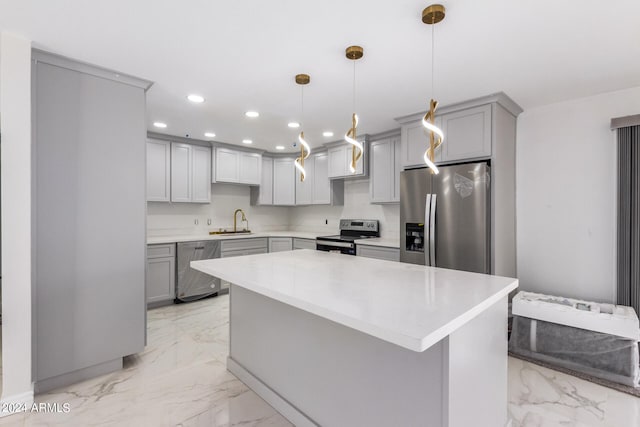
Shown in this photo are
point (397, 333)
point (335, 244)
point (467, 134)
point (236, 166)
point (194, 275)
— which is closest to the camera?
point (397, 333)

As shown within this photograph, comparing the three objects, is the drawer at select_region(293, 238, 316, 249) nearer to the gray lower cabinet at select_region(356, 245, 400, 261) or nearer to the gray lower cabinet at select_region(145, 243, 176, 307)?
the gray lower cabinet at select_region(356, 245, 400, 261)

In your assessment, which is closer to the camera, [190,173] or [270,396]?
[270,396]

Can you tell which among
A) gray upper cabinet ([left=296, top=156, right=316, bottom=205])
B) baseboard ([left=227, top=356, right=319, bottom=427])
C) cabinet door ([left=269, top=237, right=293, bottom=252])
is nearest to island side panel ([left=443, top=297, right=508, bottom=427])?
baseboard ([left=227, top=356, right=319, bottom=427])

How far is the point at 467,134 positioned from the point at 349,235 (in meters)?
2.45

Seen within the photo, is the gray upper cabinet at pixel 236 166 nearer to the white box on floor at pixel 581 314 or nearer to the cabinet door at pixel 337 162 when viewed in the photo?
the cabinet door at pixel 337 162

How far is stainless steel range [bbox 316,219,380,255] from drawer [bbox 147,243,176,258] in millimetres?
2009

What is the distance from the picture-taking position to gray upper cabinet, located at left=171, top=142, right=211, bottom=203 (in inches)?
177

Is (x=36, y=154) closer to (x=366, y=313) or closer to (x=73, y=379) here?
(x=73, y=379)

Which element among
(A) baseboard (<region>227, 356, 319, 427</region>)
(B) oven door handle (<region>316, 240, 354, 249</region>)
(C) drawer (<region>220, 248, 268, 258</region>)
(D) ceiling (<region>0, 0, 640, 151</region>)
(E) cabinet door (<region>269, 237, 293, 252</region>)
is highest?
(D) ceiling (<region>0, 0, 640, 151</region>)

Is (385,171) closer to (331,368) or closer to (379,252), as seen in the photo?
(379,252)

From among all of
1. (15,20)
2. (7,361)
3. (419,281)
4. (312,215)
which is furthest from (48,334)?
(312,215)

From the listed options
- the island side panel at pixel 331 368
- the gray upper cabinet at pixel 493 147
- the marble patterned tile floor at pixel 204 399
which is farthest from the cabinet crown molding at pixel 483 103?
the island side panel at pixel 331 368

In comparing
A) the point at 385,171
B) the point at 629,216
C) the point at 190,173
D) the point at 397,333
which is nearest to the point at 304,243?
Answer: the point at 385,171

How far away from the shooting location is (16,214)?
6.48 feet
